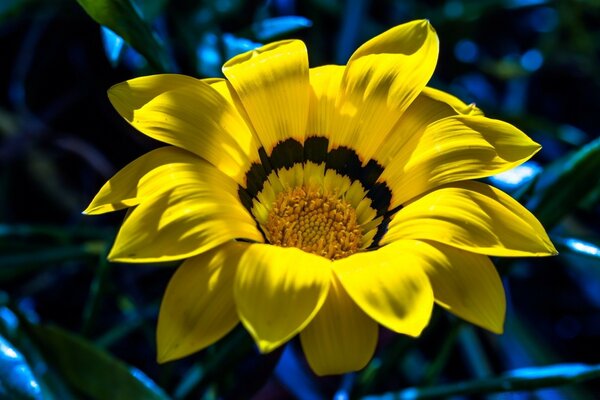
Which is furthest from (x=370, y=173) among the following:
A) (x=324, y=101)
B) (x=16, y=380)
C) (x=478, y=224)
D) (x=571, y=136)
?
(x=571, y=136)

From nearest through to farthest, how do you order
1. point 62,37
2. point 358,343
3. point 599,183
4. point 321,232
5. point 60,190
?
point 358,343, point 321,232, point 599,183, point 60,190, point 62,37

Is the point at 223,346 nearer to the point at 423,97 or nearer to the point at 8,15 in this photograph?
the point at 423,97

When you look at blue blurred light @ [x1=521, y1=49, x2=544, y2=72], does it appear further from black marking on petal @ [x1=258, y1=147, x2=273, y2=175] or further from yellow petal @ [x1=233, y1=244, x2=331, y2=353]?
yellow petal @ [x1=233, y1=244, x2=331, y2=353]

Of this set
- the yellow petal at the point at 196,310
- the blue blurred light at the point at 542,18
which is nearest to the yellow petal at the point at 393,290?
the yellow petal at the point at 196,310

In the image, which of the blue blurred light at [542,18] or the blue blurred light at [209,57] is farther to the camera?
the blue blurred light at [542,18]

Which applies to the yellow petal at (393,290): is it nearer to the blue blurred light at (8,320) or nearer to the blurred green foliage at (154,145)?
the blurred green foliage at (154,145)

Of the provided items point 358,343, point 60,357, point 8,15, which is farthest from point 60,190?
point 358,343

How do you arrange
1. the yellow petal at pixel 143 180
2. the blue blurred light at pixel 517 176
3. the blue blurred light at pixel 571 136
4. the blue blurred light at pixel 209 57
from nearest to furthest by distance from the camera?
1. the yellow petal at pixel 143 180
2. the blue blurred light at pixel 517 176
3. the blue blurred light at pixel 209 57
4. the blue blurred light at pixel 571 136
